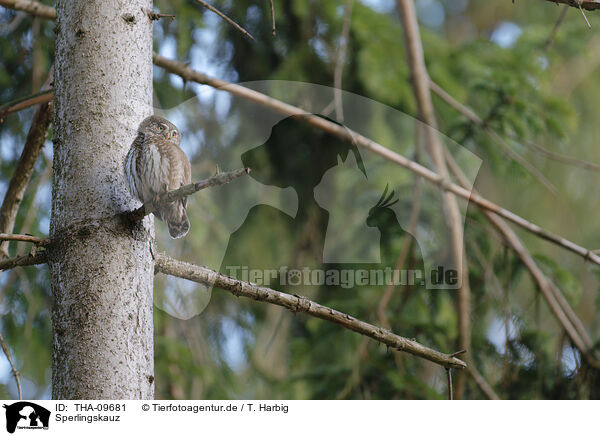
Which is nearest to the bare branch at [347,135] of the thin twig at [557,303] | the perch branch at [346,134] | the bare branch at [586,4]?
the perch branch at [346,134]

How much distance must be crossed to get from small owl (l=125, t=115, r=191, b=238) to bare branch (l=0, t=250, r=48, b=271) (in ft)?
0.55

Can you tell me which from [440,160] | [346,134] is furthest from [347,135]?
[440,160]

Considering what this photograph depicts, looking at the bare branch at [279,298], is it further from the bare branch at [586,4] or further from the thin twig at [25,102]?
the bare branch at [586,4]

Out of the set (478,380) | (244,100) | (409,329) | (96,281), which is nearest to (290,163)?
(244,100)

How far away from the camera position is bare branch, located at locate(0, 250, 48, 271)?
89cm

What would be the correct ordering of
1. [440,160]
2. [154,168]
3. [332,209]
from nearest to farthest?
[154,168]
[440,160]
[332,209]

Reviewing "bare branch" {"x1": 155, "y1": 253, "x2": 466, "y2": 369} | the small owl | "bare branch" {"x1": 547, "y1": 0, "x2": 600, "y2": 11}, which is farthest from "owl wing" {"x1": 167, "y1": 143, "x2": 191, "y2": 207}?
"bare branch" {"x1": 547, "y1": 0, "x2": 600, "y2": 11}

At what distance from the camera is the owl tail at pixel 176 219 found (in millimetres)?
895

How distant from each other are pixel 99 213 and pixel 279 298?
0.31m

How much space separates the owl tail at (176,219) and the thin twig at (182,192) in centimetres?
4

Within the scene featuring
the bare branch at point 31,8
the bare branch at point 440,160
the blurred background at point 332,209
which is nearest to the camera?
the bare branch at point 31,8

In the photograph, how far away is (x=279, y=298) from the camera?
3.15 feet
